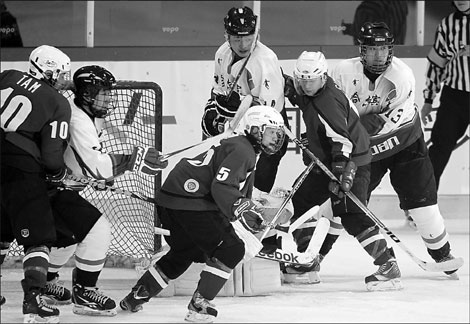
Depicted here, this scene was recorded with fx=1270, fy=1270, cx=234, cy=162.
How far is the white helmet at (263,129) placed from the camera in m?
5.06

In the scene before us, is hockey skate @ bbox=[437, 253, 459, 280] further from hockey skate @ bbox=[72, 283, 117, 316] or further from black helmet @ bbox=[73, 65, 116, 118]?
black helmet @ bbox=[73, 65, 116, 118]

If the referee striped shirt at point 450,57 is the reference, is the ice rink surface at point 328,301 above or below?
below

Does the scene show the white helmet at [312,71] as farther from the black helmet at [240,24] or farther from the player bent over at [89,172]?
the player bent over at [89,172]

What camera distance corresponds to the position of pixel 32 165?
16.3 ft

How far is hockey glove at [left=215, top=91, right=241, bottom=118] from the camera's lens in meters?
5.89

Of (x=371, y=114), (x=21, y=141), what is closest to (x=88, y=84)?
(x=21, y=141)

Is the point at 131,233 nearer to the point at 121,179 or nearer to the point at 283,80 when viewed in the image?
the point at 121,179

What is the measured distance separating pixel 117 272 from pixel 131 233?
206mm

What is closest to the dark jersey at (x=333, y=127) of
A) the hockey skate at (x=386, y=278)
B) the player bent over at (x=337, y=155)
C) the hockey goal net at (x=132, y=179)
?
the player bent over at (x=337, y=155)

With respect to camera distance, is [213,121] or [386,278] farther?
[213,121]

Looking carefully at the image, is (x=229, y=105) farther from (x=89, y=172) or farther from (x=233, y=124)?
(x=89, y=172)

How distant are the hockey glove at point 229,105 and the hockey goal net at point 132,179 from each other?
0.29 m

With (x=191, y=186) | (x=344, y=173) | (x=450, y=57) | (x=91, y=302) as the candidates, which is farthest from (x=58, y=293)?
(x=450, y=57)

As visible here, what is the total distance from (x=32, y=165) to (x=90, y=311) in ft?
2.11
